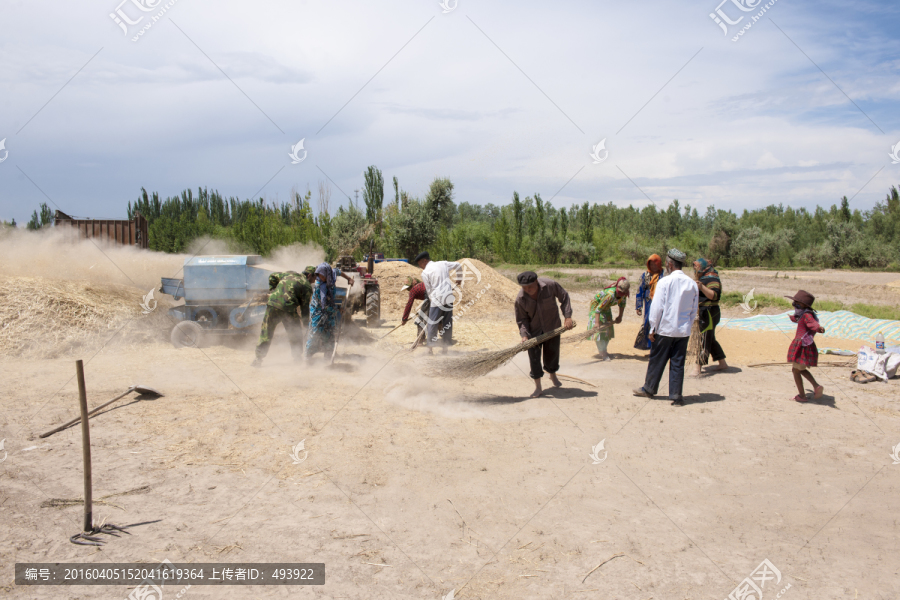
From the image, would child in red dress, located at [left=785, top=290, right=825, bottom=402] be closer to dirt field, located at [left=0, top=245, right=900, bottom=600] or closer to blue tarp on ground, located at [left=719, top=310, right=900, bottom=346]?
dirt field, located at [left=0, top=245, right=900, bottom=600]

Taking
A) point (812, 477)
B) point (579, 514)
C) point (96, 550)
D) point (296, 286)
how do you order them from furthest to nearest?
point (296, 286) → point (812, 477) → point (579, 514) → point (96, 550)

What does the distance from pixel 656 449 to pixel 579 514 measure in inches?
61.5

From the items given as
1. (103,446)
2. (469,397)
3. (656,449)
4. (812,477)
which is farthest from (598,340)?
(103,446)

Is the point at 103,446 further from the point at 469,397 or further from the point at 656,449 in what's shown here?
the point at 656,449

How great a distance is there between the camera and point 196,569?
10.6 ft

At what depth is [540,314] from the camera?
6789mm

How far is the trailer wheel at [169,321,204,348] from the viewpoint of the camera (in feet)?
33.2

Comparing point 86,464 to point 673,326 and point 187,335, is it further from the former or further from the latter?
point 187,335

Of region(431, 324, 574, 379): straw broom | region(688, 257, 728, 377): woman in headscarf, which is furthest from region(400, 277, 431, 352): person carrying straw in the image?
region(688, 257, 728, 377): woman in headscarf

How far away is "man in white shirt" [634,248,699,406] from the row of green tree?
879 inches

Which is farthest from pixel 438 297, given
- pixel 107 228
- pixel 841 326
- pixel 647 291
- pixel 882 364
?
pixel 107 228

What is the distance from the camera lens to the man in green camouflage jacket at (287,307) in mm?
8445

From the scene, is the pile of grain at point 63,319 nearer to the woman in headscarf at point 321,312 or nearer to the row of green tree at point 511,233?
the woman in headscarf at point 321,312

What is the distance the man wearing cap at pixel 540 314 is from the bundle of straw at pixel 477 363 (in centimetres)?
15
